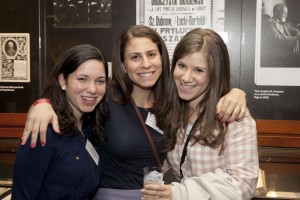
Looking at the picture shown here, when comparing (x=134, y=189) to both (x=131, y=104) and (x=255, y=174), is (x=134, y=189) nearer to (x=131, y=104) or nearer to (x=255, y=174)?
(x=131, y=104)

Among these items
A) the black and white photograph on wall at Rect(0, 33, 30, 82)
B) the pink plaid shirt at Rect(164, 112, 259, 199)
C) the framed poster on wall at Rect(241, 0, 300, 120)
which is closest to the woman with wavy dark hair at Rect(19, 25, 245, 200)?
the pink plaid shirt at Rect(164, 112, 259, 199)

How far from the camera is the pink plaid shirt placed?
1447mm

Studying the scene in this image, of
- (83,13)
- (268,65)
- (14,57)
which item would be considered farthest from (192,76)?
(14,57)

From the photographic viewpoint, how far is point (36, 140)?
147 cm

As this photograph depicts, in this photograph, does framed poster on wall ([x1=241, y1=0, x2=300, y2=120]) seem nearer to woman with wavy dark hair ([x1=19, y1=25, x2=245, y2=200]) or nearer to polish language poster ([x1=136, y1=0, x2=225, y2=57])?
polish language poster ([x1=136, y1=0, x2=225, y2=57])

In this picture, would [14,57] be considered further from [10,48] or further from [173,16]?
[173,16]

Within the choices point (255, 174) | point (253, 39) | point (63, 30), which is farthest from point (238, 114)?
point (63, 30)

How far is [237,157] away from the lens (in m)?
1.46

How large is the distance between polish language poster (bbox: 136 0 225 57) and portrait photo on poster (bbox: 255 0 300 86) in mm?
374

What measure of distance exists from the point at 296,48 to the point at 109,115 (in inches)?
66.1

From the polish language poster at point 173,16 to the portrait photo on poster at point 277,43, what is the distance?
0.37 meters

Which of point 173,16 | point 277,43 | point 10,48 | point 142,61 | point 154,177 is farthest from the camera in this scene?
point 10,48

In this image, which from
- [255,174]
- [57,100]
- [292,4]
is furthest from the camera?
[292,4]

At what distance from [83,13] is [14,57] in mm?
709
